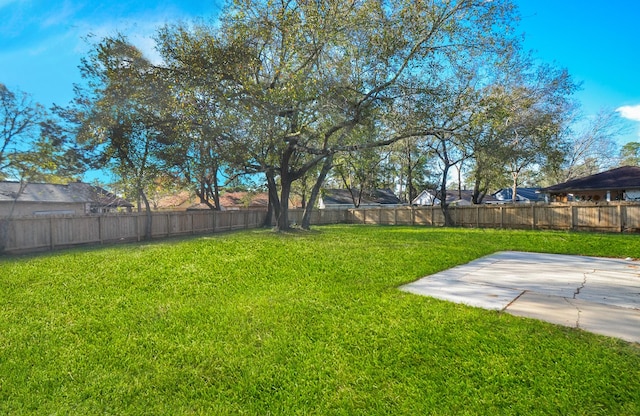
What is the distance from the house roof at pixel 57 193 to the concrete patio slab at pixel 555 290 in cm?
1823

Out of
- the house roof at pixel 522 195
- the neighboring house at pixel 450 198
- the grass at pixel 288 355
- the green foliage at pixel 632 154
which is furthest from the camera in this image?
the neighboring house at pixel 450 198

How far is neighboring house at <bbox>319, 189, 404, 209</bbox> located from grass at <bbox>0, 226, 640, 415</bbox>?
31.8 meters

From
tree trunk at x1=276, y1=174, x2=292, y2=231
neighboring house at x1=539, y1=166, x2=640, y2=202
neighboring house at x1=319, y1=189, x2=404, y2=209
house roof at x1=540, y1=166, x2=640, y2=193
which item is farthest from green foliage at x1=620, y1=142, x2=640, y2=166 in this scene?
tree trunk at x1=276, y1=174, x2=292, y2=231

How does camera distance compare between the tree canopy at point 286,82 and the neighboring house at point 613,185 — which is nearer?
the tree canopy at point 286,82

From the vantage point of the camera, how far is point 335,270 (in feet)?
19.8

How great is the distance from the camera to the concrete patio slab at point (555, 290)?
3.49 meters

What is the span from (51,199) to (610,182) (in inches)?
1198

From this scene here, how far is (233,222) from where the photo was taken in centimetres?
1814

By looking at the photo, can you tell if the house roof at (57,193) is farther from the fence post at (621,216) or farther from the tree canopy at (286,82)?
the fence post at (621,216)

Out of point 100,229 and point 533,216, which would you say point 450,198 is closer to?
point 533,216

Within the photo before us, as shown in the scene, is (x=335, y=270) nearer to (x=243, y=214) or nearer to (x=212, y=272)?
(x=212, y=272)

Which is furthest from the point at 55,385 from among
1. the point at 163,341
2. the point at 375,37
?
the point at 375,37

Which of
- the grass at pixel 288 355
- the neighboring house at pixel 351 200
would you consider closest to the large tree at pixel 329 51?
the grass at pixel 288 355

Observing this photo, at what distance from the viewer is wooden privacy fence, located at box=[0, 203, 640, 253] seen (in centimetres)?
1008
